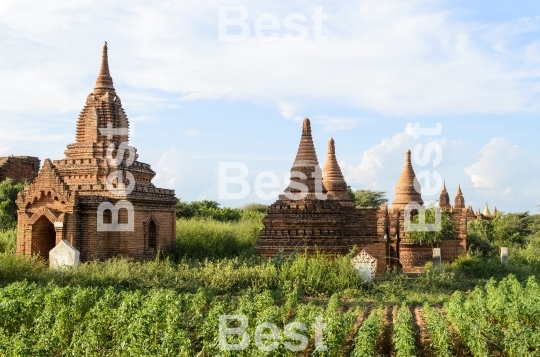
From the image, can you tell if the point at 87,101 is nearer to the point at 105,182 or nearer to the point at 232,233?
the point at 105,182

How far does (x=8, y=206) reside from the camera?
26156 mm

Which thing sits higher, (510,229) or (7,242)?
(510,229)

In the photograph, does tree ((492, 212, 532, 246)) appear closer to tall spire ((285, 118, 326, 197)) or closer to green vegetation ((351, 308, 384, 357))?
tall spire ((285, 118, 326, 197))

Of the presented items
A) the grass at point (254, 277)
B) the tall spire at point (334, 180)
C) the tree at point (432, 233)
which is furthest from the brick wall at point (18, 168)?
the tree at point (432, 233)

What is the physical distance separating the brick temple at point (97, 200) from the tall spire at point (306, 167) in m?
4.17

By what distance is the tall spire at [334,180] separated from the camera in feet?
78.4

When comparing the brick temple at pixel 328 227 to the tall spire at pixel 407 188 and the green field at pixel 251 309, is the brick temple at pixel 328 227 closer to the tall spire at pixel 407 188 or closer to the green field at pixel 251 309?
the green field at pixel 251 309

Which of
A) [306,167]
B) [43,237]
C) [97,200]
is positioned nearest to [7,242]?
[43,237]

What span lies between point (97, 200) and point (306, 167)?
6.43 meters

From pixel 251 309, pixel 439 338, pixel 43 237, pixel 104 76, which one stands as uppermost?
pixel 104 76

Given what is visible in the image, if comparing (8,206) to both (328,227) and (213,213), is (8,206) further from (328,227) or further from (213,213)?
(328,227)

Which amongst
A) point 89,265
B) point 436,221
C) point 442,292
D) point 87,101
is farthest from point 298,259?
point 87,101

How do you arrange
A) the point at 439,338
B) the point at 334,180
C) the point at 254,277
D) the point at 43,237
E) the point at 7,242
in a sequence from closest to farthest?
the point at 439,338 → the point at 254,277 → the point at 43,237 → the point at 7,242 → the point at 334,180

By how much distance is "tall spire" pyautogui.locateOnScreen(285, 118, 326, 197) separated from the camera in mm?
19547
